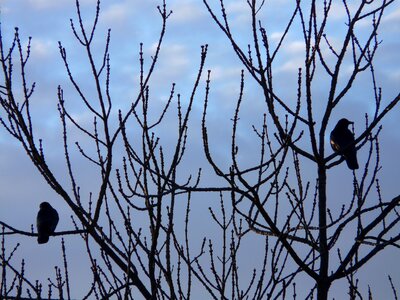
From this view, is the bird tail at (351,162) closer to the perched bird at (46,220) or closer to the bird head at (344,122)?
the bird head at (344,122)

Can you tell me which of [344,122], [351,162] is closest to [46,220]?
[344,122]

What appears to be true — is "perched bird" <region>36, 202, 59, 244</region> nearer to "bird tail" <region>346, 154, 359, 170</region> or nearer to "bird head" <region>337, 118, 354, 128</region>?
"bird head" <region>337, 118, 354, 128</region>

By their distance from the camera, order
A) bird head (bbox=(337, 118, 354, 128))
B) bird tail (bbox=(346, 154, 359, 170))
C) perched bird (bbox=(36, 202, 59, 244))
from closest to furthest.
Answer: bird tail (bbox=(346, 154, 359, 170)) → perched bird (bbox=(36, 202, 59, 244)) → bird head (bbox=(337, 118, 354, 128))

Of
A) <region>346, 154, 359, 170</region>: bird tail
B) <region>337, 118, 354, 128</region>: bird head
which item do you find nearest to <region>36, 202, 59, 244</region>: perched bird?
<region>337, 118, 354, 128</region>: bird head

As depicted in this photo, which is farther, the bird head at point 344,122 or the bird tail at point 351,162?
the bird head at point 344,122

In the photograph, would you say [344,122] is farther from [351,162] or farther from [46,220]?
[351,162]

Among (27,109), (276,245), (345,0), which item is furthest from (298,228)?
(27,109)

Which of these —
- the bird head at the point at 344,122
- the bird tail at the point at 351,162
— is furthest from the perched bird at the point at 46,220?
the bird tail at the point at 351,162

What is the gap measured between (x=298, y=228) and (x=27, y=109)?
5.69 ft

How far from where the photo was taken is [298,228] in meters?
3.86

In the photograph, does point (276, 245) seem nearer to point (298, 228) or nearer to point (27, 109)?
point (298, 228)

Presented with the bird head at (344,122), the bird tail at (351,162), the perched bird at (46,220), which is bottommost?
the bird tail at (351,162)

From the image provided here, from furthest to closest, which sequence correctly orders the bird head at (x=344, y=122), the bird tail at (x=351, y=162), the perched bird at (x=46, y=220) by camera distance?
1. the bird head at (x=344, y=122)
2. the perched bird at (x=46, y=220)
3. the bird tail at (x=351, y=162)

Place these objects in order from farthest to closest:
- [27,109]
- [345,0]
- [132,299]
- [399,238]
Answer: [345,0] < [27,109] < [132,299] < [399,238]
